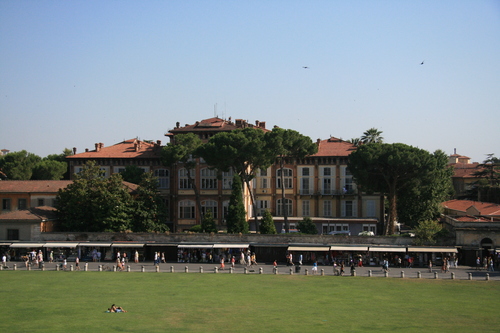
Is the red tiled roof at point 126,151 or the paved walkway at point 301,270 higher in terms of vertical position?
the red tiled roof at point 126,151

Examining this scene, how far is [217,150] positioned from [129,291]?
28.8 m

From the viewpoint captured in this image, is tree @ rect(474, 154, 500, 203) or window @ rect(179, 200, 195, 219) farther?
tree @ rect(474, 154, 500, 203)

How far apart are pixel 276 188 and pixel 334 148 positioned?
9061 mm

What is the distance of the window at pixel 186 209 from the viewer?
7362 cm

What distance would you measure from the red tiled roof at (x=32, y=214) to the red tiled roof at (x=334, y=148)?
32.6m

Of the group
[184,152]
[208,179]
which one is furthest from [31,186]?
[208,179]

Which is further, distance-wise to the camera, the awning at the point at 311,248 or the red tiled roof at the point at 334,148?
the red tiled roof at the point at 334,148

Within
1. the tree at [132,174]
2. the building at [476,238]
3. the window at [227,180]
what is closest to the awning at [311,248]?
the building at [476,238]

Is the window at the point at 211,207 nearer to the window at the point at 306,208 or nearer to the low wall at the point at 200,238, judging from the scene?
the window at the point at 306,208

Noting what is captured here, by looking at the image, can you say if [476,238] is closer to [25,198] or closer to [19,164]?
[25,198]

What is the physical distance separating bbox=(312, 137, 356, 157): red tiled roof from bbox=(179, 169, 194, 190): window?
53.0 ft

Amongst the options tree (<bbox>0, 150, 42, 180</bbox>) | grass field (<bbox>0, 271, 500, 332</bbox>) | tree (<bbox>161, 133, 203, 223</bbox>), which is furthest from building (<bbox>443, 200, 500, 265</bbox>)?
tree (<bbox>0, 150, 42, 180</bbox>)

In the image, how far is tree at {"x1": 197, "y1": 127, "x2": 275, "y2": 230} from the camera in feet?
213

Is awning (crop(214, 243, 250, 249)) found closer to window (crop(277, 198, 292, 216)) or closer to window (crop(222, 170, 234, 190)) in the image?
window (crop(222, 170, 234, 190))
